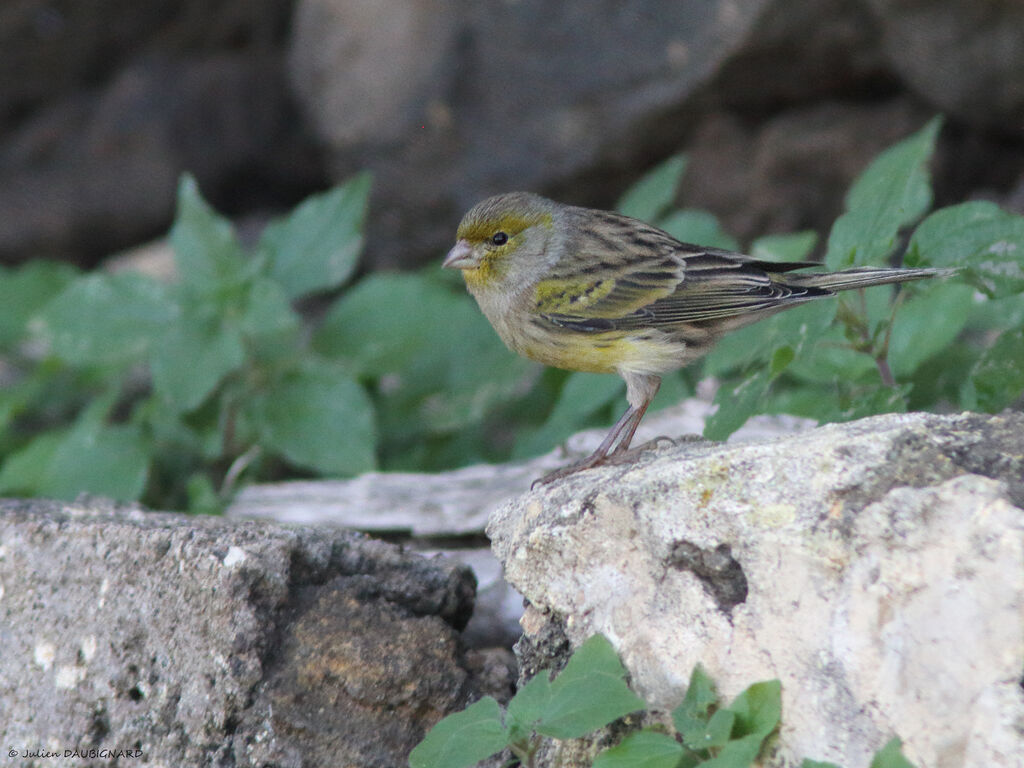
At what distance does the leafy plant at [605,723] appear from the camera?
7.05ft

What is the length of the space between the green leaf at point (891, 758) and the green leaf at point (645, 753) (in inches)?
→ 15.5

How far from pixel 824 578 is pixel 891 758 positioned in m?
0.40

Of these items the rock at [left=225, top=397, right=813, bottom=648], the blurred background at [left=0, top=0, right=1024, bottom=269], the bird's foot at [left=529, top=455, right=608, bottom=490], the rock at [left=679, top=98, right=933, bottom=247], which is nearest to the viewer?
the bird's foot at [left=529, top=455, right=608, bottom=490]

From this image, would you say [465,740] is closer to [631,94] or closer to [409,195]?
[631,94]

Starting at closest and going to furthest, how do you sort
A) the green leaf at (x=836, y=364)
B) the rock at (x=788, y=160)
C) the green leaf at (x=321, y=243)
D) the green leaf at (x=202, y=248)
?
1. the green leaf at (x=836, y=364)
2. the green leaf at (x=202, y=248)
3. the green leaf at (x=321, y=243)
4. the rock at (x=788, y=160)

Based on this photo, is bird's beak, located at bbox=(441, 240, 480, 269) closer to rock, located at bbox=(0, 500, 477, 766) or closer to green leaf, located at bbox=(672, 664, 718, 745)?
rock, located at bbox=(0, 500, 477, 766)

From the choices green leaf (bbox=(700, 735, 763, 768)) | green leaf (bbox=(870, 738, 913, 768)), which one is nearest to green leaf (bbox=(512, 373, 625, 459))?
green leaf (bbox=(700, 735, 763, 768))

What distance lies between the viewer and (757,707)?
222 cm

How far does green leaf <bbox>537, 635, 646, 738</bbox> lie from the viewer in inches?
84.3

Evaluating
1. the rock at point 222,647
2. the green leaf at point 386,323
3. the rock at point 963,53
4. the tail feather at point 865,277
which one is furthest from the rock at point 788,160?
the rock at point 222,647

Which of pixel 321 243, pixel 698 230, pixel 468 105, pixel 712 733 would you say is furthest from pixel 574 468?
pixel 468 105

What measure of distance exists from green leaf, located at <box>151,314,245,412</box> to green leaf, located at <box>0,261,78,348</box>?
1508 millimetres

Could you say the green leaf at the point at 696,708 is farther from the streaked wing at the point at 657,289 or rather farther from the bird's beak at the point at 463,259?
the bird's beak at the point at 463,259

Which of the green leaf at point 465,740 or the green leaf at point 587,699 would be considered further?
the green leaf at point 465,740
